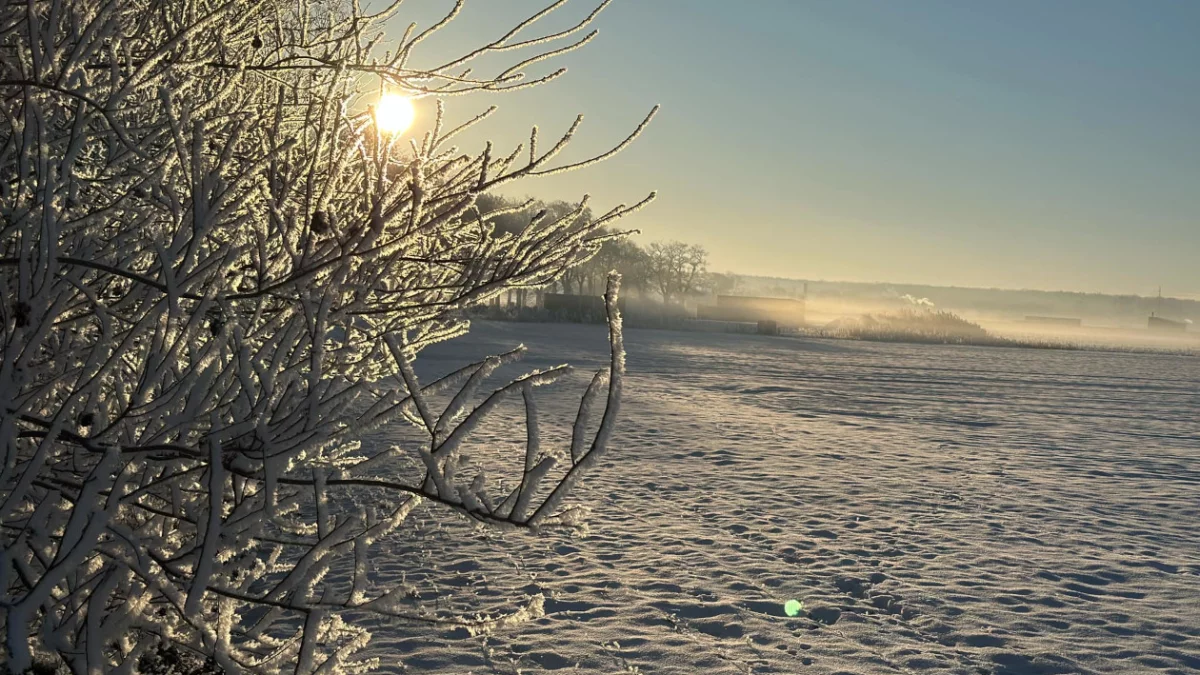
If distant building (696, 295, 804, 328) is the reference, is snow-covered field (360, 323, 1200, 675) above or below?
below

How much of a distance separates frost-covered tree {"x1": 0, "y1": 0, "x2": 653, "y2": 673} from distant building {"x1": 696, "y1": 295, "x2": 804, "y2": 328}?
85.2 meters

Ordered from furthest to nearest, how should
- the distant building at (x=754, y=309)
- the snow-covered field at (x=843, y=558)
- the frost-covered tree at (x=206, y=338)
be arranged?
1. the distant building at (x=754, y=309)
2. the snow-covered field at (x=843, y=558)
3. the frost-covered tree at (x=206, y=338)

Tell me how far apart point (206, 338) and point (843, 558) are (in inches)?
213

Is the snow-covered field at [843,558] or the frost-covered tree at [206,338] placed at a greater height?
the frost-covered tree at [206,338]

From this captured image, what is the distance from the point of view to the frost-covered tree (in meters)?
1.95

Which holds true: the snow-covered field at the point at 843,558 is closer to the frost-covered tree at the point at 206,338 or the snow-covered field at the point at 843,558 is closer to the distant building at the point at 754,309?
the frost-covered tree at the point at 206,338

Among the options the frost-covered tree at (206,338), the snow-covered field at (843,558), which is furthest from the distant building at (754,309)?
the frost-covered tree at (206,338)

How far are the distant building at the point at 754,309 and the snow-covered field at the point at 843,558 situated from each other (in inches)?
2950

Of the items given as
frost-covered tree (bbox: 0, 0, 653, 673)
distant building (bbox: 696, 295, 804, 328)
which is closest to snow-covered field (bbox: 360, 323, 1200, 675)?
frost-covered tree (bbox: 0, 0, 653, 673)

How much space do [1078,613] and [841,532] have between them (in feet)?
7.21

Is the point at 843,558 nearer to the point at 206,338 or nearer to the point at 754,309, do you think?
the point at 206,338

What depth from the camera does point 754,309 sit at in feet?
317

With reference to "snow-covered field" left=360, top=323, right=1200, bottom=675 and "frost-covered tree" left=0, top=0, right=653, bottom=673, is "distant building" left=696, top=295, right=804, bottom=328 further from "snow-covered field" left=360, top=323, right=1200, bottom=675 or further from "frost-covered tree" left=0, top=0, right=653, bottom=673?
"frost-covered tree" left=0, top=0, right=653, bottom=673

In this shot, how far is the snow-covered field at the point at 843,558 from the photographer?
5242 mm
